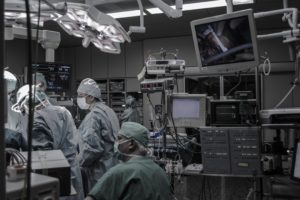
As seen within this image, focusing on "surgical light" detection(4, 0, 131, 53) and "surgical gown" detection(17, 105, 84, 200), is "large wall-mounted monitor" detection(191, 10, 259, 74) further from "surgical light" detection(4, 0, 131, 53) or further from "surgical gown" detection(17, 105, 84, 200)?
"surgical gown" detection(17, 105, 84, 200)

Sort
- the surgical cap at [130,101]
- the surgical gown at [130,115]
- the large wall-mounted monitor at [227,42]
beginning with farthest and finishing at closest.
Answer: the surgical cap at [130,101]
the surgical gown at [130,115]
the large wall-mounted monitor at [227,42]

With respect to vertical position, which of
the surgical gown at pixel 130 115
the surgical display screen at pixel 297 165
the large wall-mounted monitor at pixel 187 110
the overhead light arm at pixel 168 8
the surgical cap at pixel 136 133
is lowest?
the surgical display screen at pixel 297 165

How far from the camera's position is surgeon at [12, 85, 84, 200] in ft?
8.86

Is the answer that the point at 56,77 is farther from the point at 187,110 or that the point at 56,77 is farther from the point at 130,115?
the point at 130,115

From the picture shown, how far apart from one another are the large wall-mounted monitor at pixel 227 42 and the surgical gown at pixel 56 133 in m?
1.26

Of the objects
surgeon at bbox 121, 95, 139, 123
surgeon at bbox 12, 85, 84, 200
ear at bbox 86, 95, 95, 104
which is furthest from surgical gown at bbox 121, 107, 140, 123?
surgeon at bbox 12, 85, 84, 200

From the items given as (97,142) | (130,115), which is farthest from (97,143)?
(130,115)

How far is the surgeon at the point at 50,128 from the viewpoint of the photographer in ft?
8.86

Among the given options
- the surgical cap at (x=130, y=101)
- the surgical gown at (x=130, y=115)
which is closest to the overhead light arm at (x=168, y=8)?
the surgical gown at (x=130, y=115)

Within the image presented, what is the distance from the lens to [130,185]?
1.82 m

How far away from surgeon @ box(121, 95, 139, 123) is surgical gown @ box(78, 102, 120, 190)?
3151 mm

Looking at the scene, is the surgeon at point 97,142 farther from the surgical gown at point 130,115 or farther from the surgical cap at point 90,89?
the surgical gown at point 130,115

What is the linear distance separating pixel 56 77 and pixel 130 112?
2.60 m

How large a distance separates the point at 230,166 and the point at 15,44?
5.97 m
